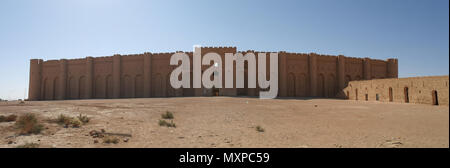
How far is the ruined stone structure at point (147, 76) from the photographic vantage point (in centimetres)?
3109

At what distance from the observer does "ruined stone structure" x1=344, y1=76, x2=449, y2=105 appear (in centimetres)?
1617

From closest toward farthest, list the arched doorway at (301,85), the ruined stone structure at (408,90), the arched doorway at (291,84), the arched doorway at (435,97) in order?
the ruined stone structure at (408,90) → the arched doorway at (435,97) → the arched doorway at (291,84) → the arched doorway at (301,85)

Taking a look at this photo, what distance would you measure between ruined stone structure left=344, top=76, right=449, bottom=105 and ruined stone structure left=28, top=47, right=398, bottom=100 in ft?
20.3

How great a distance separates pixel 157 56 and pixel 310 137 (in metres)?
28.6

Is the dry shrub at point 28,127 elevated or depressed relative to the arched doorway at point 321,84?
depressed

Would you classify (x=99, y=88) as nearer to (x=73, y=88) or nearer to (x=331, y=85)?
(x=73, y=88)

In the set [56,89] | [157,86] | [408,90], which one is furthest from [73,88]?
[408,90]

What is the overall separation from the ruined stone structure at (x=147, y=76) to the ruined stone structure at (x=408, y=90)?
6.19 meters

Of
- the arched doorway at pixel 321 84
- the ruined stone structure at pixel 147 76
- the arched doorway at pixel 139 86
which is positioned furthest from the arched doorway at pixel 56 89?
the arched doorway at pixel 321 84

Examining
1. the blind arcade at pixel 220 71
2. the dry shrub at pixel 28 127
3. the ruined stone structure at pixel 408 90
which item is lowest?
the dry shrub at pixel 28 127

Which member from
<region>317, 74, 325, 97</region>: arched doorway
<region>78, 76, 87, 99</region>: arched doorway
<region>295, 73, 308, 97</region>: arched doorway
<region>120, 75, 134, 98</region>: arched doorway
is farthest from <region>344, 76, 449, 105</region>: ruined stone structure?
<region>78, 76, 87, 99</region>: arched doorway

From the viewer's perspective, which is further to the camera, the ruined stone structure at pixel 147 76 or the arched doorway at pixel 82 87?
the arched doorway at pixel 82 87

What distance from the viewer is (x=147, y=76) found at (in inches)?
1239

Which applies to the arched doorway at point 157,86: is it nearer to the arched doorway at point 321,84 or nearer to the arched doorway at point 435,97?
the arched doorway at point 321,84
